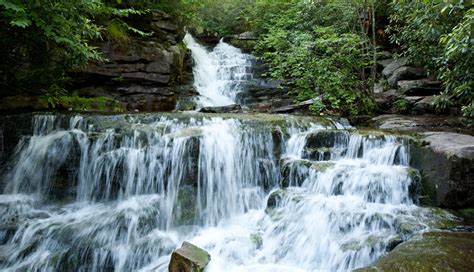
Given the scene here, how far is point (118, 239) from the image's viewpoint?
16.5ft

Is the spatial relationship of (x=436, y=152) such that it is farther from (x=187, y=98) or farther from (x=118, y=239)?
(x=187, y=98)

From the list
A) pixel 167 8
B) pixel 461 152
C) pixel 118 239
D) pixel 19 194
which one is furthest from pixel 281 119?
pixel 167 8

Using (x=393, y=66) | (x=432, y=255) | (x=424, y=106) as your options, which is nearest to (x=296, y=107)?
(x=424, y=106)

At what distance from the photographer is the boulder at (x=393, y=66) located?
35.1ft

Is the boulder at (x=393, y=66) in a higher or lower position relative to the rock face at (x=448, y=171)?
higher

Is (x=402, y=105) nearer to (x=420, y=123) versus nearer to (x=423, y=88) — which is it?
(x=423, y=88)

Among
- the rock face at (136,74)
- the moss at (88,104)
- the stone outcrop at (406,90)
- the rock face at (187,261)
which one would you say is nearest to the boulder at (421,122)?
the stone outcrop at (406,90)

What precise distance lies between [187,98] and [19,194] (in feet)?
19.9

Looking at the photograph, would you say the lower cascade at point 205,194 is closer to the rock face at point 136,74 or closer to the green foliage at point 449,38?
the green foliage at point 449,38

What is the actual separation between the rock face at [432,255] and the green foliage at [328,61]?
589cm

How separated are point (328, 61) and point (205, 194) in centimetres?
571

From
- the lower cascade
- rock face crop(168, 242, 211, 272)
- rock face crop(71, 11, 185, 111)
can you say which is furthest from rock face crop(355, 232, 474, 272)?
rock face crop(71, 11, 185, 111)

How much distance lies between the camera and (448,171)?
4.97 m

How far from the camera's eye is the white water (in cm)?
1169
